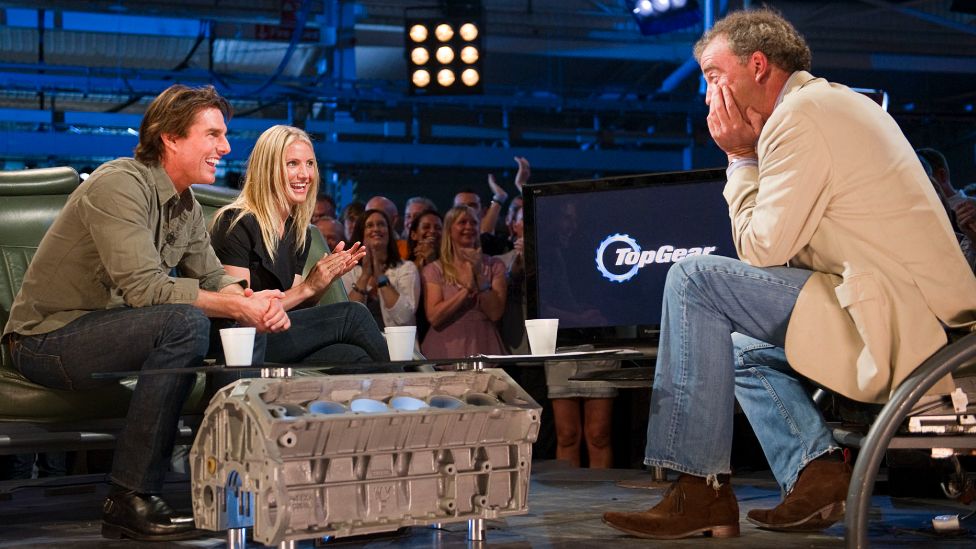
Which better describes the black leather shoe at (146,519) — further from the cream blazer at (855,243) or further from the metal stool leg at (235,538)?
the cream blazer at (855,243)

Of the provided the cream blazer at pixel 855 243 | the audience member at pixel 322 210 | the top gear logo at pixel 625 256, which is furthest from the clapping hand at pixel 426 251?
the cream blazer at pixel 855 243

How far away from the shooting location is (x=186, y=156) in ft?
9.93

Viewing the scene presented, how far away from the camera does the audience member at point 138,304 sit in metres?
2.68

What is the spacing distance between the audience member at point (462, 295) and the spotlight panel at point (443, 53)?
10.1ft

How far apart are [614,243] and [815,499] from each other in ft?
5.33

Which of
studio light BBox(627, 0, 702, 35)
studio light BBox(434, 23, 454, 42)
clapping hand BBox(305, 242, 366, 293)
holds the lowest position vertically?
clapping hand BBox(305, 242, 366, 293)

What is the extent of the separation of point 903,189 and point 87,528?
231 cm

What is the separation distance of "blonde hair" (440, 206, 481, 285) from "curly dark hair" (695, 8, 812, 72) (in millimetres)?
2777

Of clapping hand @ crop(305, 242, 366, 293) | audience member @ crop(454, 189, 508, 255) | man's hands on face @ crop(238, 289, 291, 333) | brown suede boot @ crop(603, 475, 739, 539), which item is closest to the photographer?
→ brown suede boot @ crop(603, 475, 739, 539)

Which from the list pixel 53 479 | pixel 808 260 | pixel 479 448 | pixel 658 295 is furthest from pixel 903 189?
pixel 53 479

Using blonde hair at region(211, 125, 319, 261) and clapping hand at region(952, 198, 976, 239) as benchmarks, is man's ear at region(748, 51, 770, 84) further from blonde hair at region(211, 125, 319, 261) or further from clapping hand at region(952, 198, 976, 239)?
clapping hand at region(952, 198, 976, 239)

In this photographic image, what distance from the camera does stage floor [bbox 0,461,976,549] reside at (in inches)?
100

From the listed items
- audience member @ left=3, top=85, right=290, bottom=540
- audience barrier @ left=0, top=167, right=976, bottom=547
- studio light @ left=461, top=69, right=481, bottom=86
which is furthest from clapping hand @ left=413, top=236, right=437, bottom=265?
studio light @ left=461, top=69, right=481, bottom=86

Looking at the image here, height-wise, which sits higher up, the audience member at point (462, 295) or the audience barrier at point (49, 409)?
the audience member at point (462, 295)
